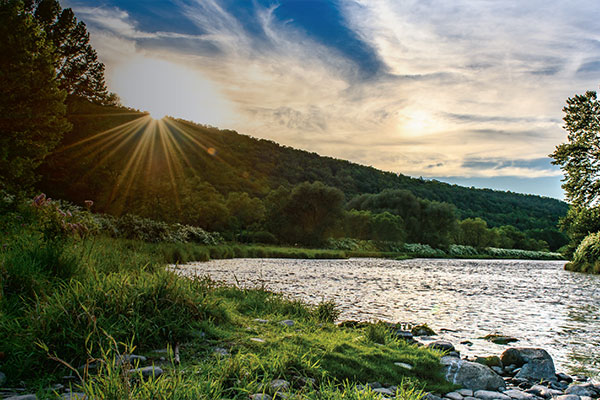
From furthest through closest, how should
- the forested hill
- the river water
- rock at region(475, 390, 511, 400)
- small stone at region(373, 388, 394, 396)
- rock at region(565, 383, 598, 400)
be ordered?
the forested hill
the river water
rock at region(565, 383, 598, 400)
rock at region(475, 390, 511, 400)
small stone at region(373, 388, 394, 396)

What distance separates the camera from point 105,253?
7.82 meters

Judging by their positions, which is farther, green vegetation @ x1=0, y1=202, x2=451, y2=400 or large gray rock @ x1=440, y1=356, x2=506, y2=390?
large gray rock @ x1=440, y1=356, x2=506, y2=390

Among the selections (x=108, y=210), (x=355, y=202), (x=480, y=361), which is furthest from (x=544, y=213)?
(x=480, y=361)

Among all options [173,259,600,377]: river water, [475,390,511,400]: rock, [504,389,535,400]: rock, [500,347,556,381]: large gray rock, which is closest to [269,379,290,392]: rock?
[475,390,511,400]: rock

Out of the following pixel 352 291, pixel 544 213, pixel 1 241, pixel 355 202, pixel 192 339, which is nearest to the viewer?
pixel 192 339

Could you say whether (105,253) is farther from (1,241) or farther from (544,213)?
(544,213)

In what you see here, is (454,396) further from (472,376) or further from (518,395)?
(518,395)

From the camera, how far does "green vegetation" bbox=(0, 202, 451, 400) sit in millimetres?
3158

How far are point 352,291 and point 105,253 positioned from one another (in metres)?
7.67

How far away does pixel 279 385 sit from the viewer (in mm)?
3328

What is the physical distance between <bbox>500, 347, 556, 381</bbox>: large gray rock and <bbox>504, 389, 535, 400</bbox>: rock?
2.30ft

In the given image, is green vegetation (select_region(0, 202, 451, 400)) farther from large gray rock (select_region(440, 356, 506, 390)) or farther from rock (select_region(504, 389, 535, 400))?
rock (select_region(504, 389, 535, 400))

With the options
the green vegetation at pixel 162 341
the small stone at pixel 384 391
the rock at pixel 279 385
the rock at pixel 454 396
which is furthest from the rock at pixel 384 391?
the rock at pixel 279 385

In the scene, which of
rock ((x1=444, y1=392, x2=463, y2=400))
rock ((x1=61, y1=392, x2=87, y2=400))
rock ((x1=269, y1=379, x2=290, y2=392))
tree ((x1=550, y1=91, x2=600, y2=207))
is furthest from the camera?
tree ((x1=550, y1=91, x2=600, y2=207))
